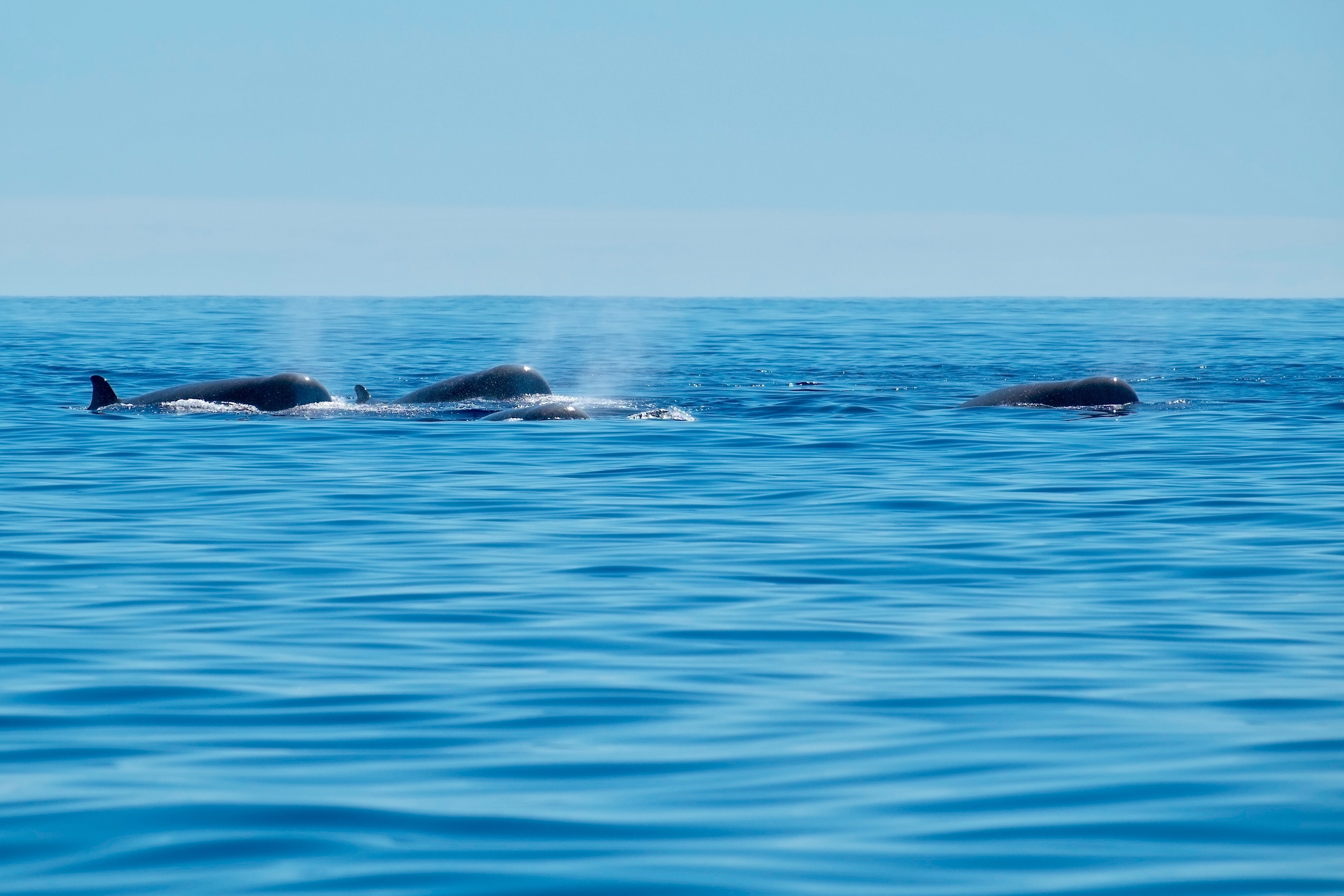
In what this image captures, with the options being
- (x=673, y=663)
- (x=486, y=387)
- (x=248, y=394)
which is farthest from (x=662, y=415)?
(x=673, y=663)

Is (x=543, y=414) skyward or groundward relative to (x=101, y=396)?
skyward

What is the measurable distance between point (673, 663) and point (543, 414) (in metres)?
16.8

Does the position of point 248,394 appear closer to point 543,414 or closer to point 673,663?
point 543,414

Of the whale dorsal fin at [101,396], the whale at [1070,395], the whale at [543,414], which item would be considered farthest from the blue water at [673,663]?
the whale dorsal fin at [101,396]

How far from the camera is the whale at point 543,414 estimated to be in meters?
26.1

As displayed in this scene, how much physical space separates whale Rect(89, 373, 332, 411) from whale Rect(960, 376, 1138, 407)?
1038 cm

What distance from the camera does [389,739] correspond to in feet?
25.6

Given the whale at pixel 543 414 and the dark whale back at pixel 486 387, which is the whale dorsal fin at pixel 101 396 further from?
the whale at pixel 543 414

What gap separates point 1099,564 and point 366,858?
7986 mm

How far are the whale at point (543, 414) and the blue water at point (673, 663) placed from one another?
1.65 metres

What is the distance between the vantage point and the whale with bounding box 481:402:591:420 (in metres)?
26.1

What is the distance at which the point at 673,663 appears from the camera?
31.2 ft

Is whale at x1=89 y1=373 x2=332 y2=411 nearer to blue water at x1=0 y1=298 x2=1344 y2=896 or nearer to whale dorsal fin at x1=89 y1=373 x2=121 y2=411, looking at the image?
whale dorsal fin at x1=89 y1=373 x2=121 y2=411

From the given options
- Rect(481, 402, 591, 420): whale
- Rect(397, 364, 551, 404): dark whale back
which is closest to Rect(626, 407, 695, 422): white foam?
Rect(481, 402, 591, 420): whale
